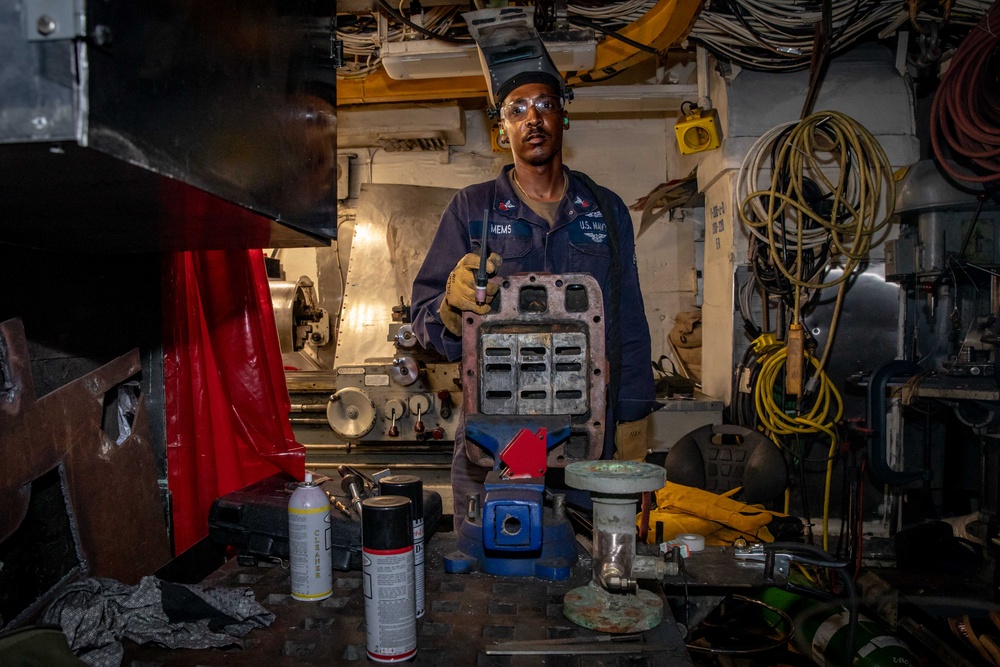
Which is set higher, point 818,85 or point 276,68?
point 818,85

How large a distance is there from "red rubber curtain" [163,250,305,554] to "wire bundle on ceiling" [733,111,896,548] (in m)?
1.95

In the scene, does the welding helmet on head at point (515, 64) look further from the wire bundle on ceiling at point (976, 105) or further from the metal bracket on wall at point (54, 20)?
the metal bracket on wall at point (54, 20)

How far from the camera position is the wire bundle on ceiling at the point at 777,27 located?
2.65 metres

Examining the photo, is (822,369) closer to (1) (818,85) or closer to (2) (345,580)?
(1) (818,85)

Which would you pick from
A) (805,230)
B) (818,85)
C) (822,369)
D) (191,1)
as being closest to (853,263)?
(805,230)

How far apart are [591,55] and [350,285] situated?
5.09ft

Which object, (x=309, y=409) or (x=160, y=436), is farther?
(x=309, y=409)

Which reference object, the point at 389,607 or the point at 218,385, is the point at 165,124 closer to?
the point at 389,607

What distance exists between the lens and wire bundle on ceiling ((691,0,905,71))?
2650 millimetres

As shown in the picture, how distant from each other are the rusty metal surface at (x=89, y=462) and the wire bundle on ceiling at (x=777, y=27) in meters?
2.52

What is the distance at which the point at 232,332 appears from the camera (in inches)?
63.3

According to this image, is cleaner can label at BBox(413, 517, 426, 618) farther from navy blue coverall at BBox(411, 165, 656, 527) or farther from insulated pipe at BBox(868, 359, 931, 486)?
insulated pipe at BBox(868, 359, 931, 486)

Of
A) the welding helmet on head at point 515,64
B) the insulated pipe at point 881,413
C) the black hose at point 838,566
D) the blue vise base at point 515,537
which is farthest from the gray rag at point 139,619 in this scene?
the insulated pipe at point 881,413

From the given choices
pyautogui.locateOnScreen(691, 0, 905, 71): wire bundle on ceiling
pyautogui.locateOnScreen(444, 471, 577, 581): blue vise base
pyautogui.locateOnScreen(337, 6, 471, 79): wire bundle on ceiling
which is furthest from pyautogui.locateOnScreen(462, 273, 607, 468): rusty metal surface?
pyautogui.locateOnScreen(691, 0, 905, 71): wire bundle on ceiling
